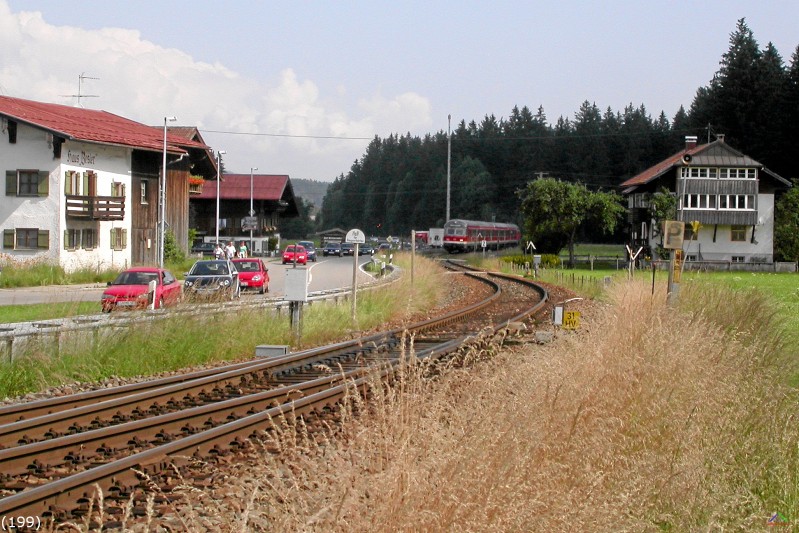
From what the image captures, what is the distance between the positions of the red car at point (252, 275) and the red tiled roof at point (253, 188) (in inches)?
2048

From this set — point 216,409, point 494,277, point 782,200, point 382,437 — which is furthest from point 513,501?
point 782,200

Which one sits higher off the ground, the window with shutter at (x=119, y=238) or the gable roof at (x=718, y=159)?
the gable roof at (x=718, y=159)

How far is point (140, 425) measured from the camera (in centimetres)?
988

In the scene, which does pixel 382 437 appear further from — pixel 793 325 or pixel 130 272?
pixel 130 272

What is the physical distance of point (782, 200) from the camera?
256 ft

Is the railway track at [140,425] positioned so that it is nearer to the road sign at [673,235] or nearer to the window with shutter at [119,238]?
the road sign at [673,235]

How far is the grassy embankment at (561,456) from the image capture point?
452 cm

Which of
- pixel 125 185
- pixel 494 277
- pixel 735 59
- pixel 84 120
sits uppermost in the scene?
pixel 735 59

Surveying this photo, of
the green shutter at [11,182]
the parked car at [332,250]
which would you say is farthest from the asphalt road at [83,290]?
the parked car at [332,250]

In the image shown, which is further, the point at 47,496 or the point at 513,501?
the point at 47,496

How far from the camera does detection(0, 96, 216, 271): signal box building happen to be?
44.8 m

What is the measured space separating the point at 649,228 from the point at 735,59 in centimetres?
2387

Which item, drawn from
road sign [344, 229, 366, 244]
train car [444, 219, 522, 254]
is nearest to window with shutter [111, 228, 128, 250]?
road sign [344, 229, 366, 244]

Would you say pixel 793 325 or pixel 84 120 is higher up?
pixel 84 120
